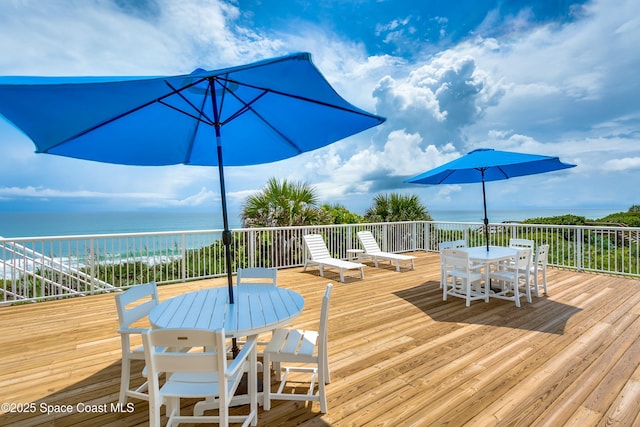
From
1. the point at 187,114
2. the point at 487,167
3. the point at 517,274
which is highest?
the point at 187,114

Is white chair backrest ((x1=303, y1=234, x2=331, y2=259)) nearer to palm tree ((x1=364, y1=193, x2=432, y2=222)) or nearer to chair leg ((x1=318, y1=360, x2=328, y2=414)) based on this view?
palm tree ((x1=364, y1=193, x2=432, y2=222))

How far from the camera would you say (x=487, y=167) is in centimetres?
533

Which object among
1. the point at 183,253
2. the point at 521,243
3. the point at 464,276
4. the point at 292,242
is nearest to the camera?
the point at 464,276

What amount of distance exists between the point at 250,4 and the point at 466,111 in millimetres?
14804

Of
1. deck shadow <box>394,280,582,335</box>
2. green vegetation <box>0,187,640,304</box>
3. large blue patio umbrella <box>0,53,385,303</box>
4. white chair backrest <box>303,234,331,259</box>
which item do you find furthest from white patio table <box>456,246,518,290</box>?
large blue patio umbrella <box>0,53,385,303</box>

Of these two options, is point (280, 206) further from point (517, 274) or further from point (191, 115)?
point (191, 115)

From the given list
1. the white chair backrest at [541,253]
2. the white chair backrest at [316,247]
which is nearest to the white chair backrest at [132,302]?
the white chair backrest at [316,247]

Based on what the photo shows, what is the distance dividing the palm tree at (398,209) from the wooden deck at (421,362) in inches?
239

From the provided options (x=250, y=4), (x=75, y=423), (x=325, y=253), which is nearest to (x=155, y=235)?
(x=325, y=253)

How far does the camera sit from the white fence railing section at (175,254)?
5.23m

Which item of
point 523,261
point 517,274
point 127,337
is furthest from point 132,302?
point 523,261

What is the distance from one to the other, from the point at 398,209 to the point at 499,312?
683 cm

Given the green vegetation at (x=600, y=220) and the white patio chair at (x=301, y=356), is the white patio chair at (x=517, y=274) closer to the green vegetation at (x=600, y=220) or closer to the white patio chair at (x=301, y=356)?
the white patio chair at (x=301, y=356)

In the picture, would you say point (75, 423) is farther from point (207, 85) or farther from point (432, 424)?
point (207, 85)
